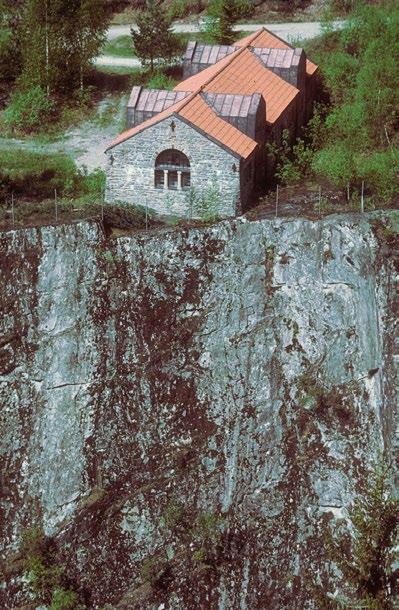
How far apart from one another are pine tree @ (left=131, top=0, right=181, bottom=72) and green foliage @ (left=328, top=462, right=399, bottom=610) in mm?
22732

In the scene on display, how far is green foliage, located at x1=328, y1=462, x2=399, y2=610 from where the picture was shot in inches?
1235

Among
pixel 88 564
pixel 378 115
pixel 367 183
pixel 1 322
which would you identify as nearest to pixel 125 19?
pixel 378 115

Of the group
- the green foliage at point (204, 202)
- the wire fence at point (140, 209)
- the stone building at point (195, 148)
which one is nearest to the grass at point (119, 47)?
the stone building at point (195, 148)

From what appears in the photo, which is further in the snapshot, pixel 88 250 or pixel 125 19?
pixel 125 19

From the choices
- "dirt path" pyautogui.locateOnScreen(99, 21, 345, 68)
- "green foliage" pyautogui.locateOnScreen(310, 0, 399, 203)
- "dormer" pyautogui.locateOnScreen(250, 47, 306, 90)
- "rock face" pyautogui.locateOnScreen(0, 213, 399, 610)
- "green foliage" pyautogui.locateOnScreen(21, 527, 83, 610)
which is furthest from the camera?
"dirt path" pyautogui.locateOnScreen(99, 21, 345, 68)

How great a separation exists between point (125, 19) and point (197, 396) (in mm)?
26185

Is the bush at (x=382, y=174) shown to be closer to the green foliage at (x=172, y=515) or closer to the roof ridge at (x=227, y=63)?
the roof ridge at (x=227, y=63)

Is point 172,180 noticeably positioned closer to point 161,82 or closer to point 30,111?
point 30,111

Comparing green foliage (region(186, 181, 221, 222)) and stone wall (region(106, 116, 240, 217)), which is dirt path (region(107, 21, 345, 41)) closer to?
stone wall (region(106, 116, 240, 217))

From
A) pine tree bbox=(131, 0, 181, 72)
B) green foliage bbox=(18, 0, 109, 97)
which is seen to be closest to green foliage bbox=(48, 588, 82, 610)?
green foliage bbox=(18, 0, 109, 97)

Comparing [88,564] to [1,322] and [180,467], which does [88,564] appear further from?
[1,322]

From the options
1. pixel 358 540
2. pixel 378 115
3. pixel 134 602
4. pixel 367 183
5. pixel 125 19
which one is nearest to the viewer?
pixel 358 540

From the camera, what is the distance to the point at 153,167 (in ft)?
122

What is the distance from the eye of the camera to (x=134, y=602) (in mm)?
34719
